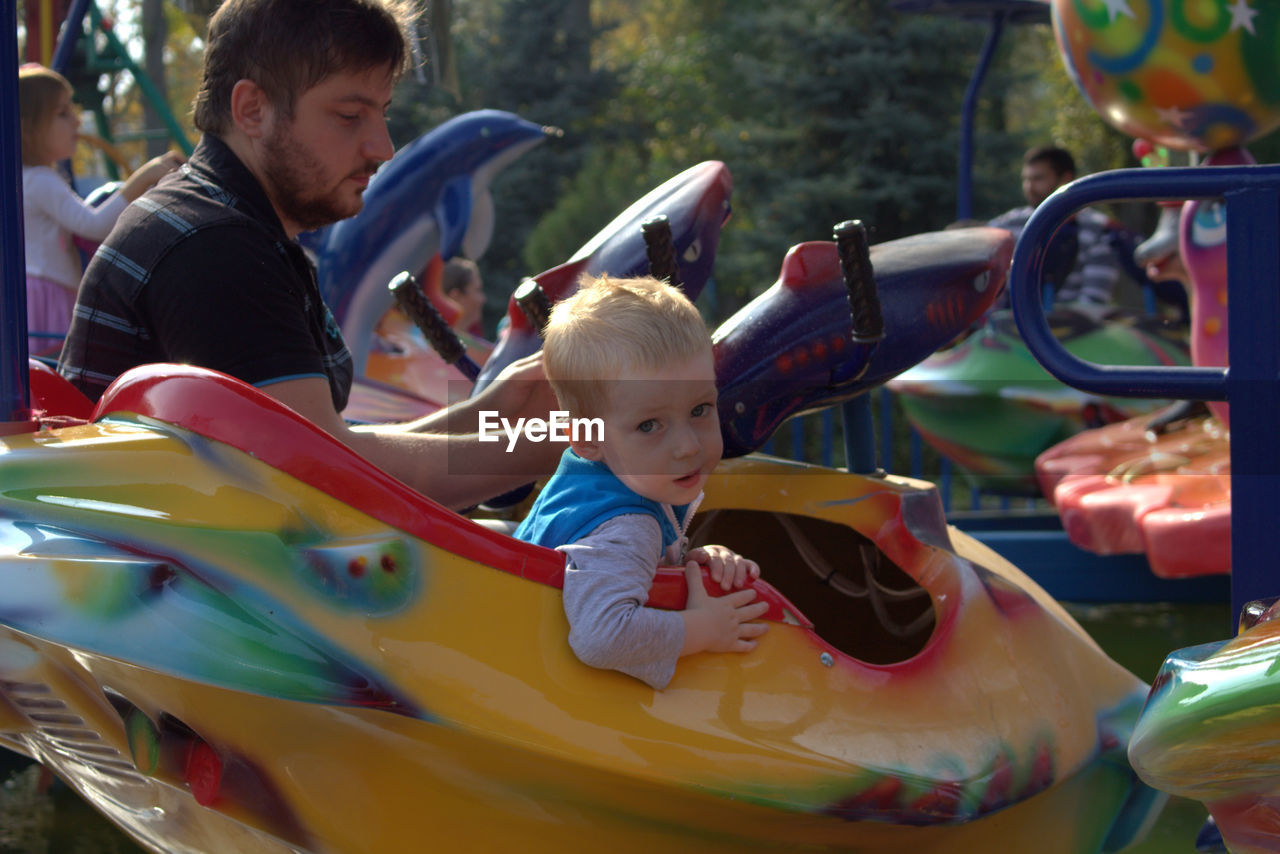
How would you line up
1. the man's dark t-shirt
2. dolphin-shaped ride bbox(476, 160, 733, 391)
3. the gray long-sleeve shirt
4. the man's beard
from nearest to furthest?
the gray long-sleeve shirt
the man's dark t-shirt
the man's beard
dolphin-shaped ride bbox(476, 160, 733, 391)

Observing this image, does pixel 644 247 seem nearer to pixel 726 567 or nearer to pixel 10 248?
pixel 726 567

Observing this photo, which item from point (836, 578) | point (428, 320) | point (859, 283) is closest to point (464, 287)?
point (428, 320)

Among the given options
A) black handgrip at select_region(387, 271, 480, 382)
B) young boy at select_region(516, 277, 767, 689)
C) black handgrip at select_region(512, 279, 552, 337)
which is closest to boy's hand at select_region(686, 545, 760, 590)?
young boy at select_region(516, 277, 767, 689)

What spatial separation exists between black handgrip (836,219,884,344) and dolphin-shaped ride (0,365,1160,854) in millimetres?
382

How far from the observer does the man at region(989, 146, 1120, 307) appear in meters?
5.29

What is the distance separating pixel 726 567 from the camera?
1.35 m

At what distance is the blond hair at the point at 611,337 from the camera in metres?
1.29

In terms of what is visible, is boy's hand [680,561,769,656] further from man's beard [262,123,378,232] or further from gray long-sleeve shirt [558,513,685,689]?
man's beard [262,123,378,232]

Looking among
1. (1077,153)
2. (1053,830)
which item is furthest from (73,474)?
(1077,153)

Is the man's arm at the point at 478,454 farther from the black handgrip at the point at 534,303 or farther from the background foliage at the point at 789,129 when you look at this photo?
the background foliage at the point at 789,129

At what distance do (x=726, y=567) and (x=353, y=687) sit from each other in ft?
1.36

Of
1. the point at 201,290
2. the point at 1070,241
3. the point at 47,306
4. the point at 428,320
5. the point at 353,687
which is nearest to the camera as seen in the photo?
the point at 353,687

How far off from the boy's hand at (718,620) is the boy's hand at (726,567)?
1 centimetres

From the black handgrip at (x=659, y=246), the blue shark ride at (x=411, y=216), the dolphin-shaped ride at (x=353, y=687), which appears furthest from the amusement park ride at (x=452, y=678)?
the blue shark ride at (x=411, y=216)
